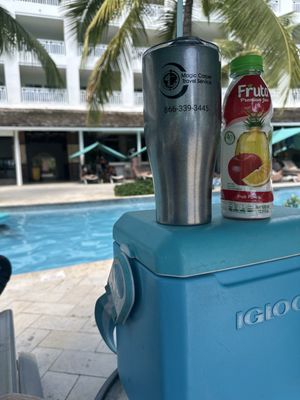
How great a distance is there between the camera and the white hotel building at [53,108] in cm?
1554

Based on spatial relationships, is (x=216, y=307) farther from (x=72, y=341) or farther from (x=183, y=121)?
(x=72, y=341)

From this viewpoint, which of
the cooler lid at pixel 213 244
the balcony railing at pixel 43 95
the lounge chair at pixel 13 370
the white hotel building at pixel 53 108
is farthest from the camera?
the balcony railing at pixel 43 95

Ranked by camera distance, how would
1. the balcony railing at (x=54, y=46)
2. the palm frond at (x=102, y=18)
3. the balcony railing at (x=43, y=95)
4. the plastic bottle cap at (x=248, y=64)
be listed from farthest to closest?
the balcony railing at (x=54, y=46) < the balcony railing at (x=43, y=95) < the palm frond at (x=102, y=18) < the plastic bottle cap at (x=248, y=64)

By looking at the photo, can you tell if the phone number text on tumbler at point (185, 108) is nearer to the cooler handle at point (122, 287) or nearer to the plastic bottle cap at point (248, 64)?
the plastic bottle cap at point (248, 64)

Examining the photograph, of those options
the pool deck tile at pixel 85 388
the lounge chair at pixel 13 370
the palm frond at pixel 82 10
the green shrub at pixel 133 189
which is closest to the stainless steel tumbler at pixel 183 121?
the lounge chair at pixel 13 370

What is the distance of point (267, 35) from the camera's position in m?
5.05

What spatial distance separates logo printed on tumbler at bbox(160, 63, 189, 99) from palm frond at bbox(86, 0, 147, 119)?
591 cm

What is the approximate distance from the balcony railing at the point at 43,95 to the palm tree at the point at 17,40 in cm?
773

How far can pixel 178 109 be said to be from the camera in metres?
0.87

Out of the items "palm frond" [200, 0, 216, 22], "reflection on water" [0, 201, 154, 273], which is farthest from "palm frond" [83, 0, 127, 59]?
"reflection on water" [0, 201, 154, 273]

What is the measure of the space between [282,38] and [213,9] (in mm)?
1913

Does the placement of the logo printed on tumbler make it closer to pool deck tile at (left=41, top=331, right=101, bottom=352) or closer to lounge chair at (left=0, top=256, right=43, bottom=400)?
lounge chair at (left=0, top=256, right=43, bottom=400)

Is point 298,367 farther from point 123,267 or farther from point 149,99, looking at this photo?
point 149,99

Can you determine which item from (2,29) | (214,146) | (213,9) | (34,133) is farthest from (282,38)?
(34,133)
